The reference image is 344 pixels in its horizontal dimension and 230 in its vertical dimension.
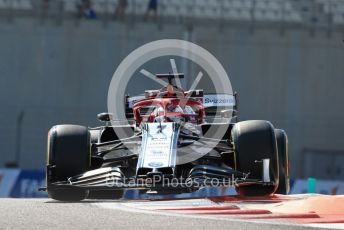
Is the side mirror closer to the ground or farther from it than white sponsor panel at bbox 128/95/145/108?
closer to the ground

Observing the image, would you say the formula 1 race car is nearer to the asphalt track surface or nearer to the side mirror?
the side mirror

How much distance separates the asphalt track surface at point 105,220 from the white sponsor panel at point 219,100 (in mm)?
3593

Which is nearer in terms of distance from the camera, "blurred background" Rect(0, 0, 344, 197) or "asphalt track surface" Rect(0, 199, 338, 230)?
"asphalt track surface" Rect(0, 199, 338, 230)

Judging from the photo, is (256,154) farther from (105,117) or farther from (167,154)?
(105,117)

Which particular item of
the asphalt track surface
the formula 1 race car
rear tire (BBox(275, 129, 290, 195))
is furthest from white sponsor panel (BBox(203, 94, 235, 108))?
the asphalt track surface

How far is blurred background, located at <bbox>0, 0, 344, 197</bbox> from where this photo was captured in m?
28.0

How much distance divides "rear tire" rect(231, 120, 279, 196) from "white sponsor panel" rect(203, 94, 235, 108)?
144 centimetres

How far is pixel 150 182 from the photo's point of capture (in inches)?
375

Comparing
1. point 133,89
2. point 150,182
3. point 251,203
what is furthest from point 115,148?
point 133,89

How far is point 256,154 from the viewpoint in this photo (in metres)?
10.4

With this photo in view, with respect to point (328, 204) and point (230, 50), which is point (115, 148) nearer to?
point (328, 204)

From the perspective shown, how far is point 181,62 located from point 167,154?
59.5 feet

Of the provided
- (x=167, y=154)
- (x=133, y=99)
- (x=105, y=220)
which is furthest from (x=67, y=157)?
(x=105, y=220)

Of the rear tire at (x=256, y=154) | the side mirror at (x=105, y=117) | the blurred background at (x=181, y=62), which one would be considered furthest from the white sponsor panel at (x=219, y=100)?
the blurred background at (x=181, y=62)
